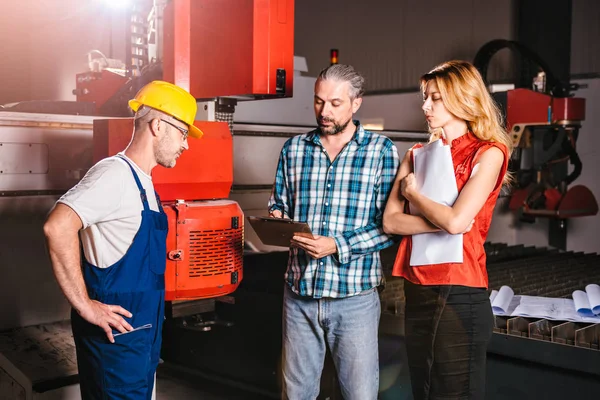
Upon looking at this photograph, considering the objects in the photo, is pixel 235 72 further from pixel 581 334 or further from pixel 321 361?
pixel 581 334

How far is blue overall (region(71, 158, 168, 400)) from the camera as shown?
1.72 meters

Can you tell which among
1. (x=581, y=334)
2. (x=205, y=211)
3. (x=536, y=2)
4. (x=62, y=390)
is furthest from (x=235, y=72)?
(x=536, y=2)

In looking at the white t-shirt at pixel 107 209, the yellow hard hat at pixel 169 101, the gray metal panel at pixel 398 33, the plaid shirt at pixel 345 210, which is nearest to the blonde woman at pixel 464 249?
the plaid shirt at pixel 345 210

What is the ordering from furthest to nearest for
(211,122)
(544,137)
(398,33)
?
(398,33) < (544,137) < (211,122)

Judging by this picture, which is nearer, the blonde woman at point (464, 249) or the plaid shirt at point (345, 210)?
the blonde woman at point (464, 249)

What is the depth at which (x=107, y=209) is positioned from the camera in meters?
1.67

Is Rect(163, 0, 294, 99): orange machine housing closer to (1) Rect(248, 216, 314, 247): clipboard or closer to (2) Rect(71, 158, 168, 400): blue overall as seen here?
(1) Rect(248, 216, 314, 247): clipboard

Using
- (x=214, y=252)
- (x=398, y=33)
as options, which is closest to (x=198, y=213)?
(x=214, y=252)

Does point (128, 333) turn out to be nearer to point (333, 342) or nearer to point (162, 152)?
Result: point (162, 152)

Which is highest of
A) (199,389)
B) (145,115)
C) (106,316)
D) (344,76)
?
(344,76)

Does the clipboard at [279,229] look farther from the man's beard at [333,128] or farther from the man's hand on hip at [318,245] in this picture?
the man's beard at [333,128]

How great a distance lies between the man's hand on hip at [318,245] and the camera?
1.88 meters

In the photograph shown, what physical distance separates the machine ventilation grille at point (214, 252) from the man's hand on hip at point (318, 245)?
2.01 ft

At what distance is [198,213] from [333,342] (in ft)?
2.56
